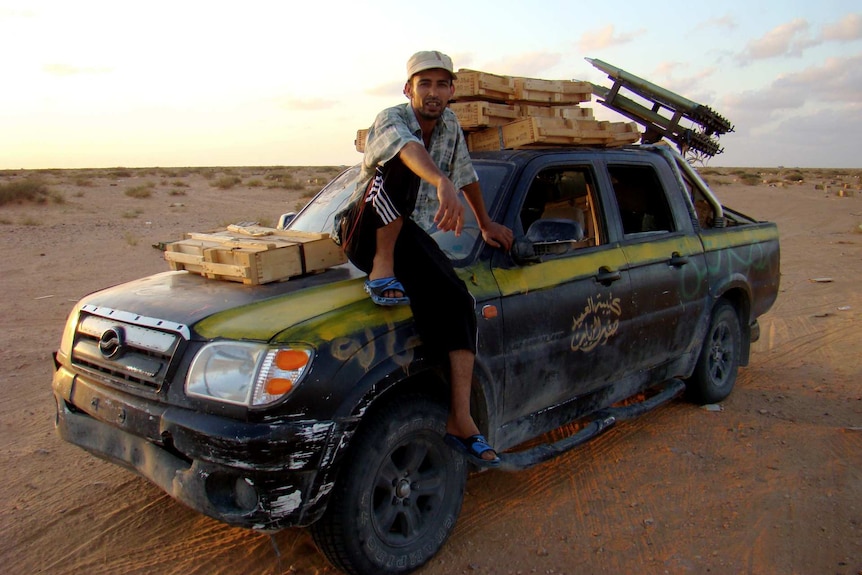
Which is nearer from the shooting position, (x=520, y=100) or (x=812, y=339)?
(x=520, y=100)

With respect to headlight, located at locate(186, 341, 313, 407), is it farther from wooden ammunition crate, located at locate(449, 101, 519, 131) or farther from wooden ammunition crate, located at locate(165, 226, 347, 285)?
wooden ammunition crate, located at locate(449, 101, 519, 131)

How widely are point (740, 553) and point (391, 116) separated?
8.80 ft

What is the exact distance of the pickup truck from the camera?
8.75ft

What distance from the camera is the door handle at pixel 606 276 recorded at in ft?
13.4

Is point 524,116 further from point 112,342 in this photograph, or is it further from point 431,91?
point 112,342

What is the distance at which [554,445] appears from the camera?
12.5 ft

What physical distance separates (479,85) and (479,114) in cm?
22

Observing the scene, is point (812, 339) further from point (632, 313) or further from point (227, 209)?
point (227, 209)

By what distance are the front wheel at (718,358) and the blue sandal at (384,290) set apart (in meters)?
3.10

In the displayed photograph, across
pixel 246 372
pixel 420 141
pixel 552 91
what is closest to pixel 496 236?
pixel 420 141

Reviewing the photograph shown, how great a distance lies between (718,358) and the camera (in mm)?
5512

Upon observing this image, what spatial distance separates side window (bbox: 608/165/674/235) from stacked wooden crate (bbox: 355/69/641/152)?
0.27 metres

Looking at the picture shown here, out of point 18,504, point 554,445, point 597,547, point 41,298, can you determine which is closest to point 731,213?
point 554,445

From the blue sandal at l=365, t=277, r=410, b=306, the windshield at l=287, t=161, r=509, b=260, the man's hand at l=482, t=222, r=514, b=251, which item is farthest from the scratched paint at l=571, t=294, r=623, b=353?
the blue sandal at l=365, t=277, r=410, b=306
